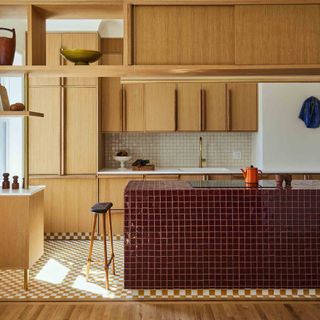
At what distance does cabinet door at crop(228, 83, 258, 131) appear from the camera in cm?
605

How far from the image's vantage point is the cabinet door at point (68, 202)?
5.68 m

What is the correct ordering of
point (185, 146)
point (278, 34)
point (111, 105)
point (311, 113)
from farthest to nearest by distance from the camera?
point (185, 146), point (111, 105), point (311, 113), point (278, 34)

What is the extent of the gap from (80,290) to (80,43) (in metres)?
3.30

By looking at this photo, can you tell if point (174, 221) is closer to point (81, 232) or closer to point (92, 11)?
point (92, 11)

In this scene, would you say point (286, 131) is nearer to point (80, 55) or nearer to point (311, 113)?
point (311, 113)

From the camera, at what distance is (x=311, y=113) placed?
19.3 feet

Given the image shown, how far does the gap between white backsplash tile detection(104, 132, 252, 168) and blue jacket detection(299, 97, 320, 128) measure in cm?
86

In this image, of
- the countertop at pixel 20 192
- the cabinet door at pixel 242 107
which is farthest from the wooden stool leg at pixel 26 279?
the cabinet door at pixel 242 107

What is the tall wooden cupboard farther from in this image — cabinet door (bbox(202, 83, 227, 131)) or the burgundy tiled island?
the burgundy tiled island

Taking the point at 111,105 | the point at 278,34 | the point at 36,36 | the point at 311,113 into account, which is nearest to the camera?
the point at 278,34

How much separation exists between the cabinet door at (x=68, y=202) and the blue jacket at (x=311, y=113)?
9.61 feet

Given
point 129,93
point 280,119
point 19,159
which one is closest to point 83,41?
point 129,93

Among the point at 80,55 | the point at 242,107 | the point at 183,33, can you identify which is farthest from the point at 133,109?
the point at 183,33

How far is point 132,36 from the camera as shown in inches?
141
